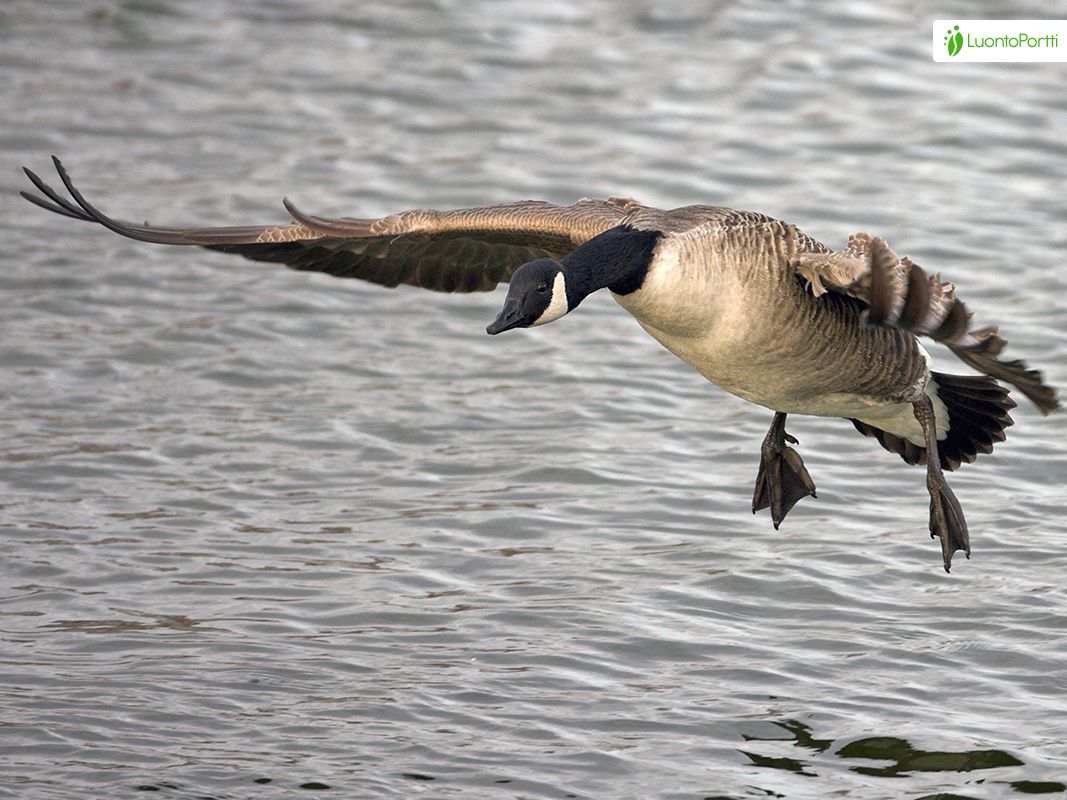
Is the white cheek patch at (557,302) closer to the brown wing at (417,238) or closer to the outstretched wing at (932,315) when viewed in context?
the brown wing at (417,238)

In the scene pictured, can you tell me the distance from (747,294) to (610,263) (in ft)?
2.32

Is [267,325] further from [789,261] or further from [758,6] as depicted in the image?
[758,6]

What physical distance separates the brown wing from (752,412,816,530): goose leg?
4.90ft

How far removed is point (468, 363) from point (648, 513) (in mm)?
2522

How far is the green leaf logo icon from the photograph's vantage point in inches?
685

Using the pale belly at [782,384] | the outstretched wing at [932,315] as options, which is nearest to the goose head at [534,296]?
the pale belly at [782,384]

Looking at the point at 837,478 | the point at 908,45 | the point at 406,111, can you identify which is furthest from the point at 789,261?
the point at 908,45

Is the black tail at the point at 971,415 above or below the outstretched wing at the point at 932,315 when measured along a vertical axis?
below

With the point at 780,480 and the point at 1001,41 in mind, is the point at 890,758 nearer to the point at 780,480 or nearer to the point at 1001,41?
the point at 780,480

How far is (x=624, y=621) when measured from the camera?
8633mm

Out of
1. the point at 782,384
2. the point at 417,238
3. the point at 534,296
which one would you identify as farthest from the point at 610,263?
the point at 417,238

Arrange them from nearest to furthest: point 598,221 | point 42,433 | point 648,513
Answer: point 598,221
point 648,513
point 42,433

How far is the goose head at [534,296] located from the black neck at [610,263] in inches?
2.4

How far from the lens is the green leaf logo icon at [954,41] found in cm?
1741
